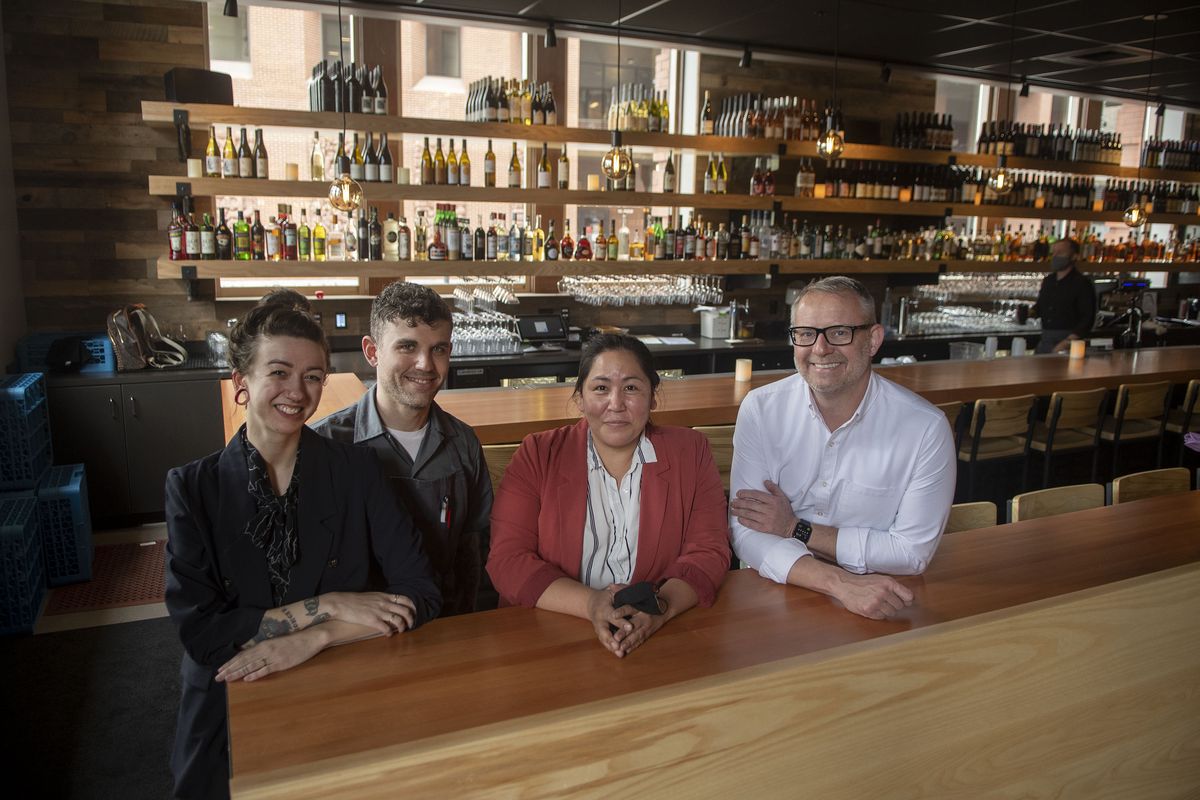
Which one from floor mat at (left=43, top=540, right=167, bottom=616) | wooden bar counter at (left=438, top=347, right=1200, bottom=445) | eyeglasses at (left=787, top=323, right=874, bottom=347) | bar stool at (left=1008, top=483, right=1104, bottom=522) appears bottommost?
floor mat at (left=43, top=540, right=167, bottom=616)

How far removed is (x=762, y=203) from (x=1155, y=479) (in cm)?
413

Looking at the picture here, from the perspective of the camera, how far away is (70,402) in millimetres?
4691

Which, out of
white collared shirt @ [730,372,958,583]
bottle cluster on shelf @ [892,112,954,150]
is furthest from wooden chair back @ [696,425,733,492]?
bottle cluster on shelf @ [892,112,954,150]

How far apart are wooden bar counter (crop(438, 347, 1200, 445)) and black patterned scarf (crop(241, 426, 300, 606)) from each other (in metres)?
1.87

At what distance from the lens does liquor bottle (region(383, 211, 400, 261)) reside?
5.80 m

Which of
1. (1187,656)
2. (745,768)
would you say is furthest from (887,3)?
(745,768)

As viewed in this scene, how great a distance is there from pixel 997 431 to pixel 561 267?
2.98 m

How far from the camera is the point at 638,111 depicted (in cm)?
654

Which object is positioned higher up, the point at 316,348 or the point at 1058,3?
the point at 1058,3

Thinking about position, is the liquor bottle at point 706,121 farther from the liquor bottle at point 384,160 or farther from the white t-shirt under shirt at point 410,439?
the white t-shirt under shirt at point 410,439

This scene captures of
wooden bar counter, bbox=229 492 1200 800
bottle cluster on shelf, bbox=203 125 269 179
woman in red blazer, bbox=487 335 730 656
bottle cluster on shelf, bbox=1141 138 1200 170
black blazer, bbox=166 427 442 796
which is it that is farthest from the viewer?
bottle cluster on shelf, bbox=1141 138 1200 170

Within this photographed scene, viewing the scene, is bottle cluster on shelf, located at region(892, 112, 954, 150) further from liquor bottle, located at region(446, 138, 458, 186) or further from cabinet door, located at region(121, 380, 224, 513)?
cabinet door, located at region(121, 380, 224, 513)

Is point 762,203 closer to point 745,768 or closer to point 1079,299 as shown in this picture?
point 1079,299

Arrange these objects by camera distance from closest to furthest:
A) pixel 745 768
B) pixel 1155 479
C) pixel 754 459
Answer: pixel 745 768
pixel 754 459
pixel 1155 479
